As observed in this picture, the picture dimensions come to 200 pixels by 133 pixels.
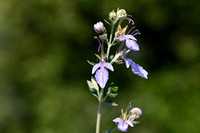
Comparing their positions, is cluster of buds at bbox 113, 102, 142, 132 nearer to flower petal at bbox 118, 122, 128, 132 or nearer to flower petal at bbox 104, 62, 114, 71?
flower petal at bbox 118, 122, 128, 132

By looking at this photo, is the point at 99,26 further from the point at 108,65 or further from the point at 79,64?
the point at 79,64

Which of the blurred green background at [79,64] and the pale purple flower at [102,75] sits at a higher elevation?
the blurred green background at [79,64]

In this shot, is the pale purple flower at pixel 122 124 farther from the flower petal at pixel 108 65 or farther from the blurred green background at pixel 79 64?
the blurred green background at pixel 79 64

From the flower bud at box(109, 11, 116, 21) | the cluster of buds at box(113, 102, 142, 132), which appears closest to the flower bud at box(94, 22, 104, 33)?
the flower bud at box(109, 11, 116, 21)

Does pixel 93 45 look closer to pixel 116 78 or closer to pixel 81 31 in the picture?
pixel 81 31

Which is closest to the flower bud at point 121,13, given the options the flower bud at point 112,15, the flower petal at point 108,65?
the flower bud at point 112,15

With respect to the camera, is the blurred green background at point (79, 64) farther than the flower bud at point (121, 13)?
Yes

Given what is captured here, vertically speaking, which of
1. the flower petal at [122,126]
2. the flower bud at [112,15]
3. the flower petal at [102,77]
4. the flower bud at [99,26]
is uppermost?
the flower bud at [112,15]

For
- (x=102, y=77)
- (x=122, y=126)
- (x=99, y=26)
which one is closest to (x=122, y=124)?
(x=122, y=126)

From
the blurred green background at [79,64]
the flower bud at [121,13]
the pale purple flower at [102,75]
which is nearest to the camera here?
the pale purple flower at [102,75]
